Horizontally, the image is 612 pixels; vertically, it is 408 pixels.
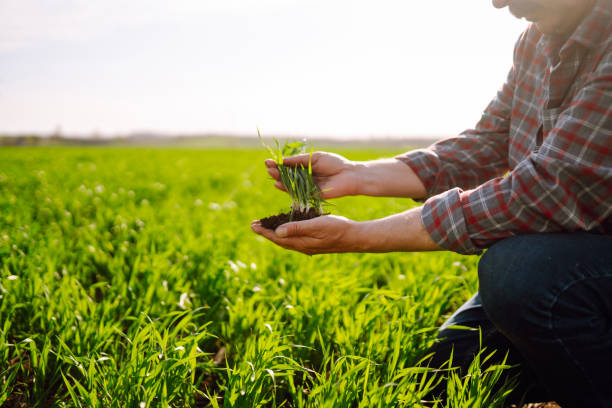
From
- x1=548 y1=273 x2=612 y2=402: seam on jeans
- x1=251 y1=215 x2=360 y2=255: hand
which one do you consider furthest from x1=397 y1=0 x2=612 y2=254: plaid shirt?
x1=251 y1=215 x2=360 y2=255: hand

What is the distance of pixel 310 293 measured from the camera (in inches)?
93.1

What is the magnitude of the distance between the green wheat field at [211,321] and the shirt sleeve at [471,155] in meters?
0.63

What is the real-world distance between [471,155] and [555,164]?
88 centimetres

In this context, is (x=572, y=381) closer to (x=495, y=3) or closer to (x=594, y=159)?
(x=594, y=159)

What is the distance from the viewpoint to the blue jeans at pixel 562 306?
4.74 feet

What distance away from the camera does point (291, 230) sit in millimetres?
1839

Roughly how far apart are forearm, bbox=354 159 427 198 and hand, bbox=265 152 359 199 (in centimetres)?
4

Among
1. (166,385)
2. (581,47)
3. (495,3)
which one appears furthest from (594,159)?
(166,385)

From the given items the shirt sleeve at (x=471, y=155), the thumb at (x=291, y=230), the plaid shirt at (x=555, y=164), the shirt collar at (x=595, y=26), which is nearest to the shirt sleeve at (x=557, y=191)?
the plaid shirt at (x=555, y=164)

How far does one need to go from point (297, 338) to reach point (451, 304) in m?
1.18

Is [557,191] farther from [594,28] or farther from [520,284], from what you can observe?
[594,28]

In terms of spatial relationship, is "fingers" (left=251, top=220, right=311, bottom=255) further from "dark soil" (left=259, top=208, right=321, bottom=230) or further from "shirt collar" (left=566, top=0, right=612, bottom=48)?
"shirt collar" (left=566, top=0, right=612, bottom=48)

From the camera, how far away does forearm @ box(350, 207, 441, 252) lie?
1709 millimetres

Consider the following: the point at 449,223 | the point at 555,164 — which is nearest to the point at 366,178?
the point at 449,223
